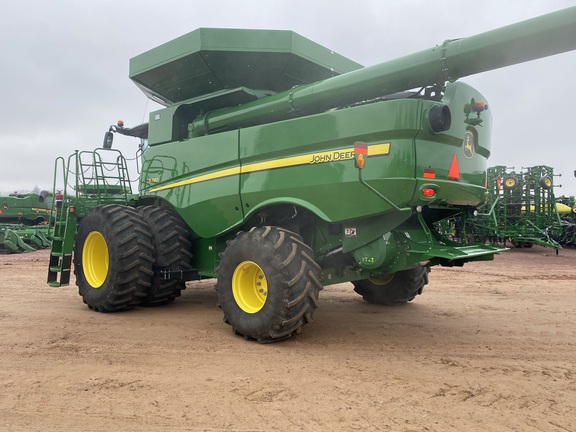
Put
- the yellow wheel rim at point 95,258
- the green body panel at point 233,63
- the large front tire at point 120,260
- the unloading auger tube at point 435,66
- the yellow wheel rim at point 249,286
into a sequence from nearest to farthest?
the unloading auger tube at point 435,66 → the yellow wheel rim at point 249,286 → the green body panel at point 233,63 → the large front tire at point 120,260 → the yellow wheel rim at point 95,258

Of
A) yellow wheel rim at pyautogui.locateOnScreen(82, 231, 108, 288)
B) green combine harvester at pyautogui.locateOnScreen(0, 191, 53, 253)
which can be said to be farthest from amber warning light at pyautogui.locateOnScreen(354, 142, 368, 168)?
green combine harvester at pyautogui.locateOnScreen(0, 191, 53, 253)

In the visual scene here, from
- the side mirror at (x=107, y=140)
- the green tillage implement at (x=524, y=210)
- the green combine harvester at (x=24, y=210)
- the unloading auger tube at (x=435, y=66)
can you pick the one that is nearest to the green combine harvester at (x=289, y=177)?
the unloading auger tube at (x=435, y=66)

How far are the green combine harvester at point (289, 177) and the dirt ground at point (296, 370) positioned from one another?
0.53 meters

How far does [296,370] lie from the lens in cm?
388

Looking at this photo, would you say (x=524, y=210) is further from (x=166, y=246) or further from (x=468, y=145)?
(x=166, y=246)

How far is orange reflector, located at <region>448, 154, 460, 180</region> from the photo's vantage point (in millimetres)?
4492

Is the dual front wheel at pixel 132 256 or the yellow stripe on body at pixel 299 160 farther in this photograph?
the dual front wheel at pixel 132 256

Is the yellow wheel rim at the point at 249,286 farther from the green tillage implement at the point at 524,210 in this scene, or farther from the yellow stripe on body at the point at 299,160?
the green tillage implement at the point at 524,210

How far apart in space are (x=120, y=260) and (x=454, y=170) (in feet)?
13.6

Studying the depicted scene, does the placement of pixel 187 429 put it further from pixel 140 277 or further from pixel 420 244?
pixel 140 277

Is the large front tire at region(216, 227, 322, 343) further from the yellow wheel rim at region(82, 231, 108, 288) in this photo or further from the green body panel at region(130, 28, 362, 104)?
the yellow wheel rim at region(82, 231, 108, 288)

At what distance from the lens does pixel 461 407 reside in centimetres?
315

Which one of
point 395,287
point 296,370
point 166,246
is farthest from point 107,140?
point 296,370

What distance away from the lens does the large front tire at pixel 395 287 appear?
21.0 feet
